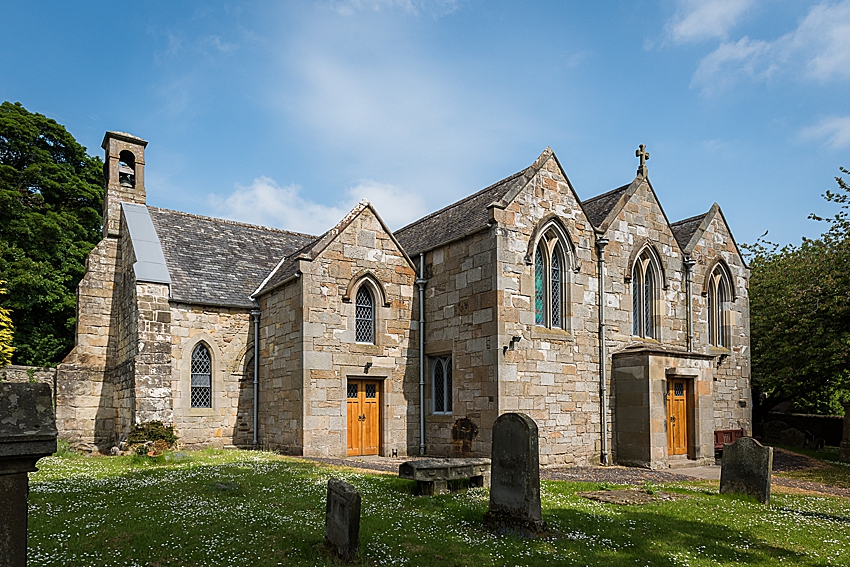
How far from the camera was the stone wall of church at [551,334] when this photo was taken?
16875 millimetres

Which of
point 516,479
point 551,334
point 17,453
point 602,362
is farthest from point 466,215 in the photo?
point 17,453

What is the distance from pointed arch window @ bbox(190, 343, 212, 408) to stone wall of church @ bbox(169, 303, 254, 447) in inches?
7.5

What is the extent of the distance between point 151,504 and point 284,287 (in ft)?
32.2

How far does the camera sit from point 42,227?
29.4 meters

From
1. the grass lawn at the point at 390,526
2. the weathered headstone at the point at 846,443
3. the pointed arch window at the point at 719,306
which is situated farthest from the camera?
the pointed arch window at the point at 719,306

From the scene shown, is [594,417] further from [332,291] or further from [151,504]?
[151,504]

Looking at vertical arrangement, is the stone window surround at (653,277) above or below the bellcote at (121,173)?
below

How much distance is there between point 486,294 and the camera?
56.1ft

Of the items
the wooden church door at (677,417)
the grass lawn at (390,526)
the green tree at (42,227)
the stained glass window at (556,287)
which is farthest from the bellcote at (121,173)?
the wooden church door at (677,417)

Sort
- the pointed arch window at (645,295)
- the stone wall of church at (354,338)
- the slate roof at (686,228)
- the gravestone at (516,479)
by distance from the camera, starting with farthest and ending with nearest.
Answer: the slate roof at (686,228), the pointed arch window at (645,295), the stone wall of church at (354,338), the gravestone at (516,479)

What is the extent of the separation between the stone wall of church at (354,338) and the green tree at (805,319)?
41.4 feet

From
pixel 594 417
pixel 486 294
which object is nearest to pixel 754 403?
pixel 594 417

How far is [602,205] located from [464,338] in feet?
23.2

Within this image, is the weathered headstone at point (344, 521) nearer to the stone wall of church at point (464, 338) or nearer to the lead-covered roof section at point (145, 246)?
the stone wall of church at point (464, 338)
